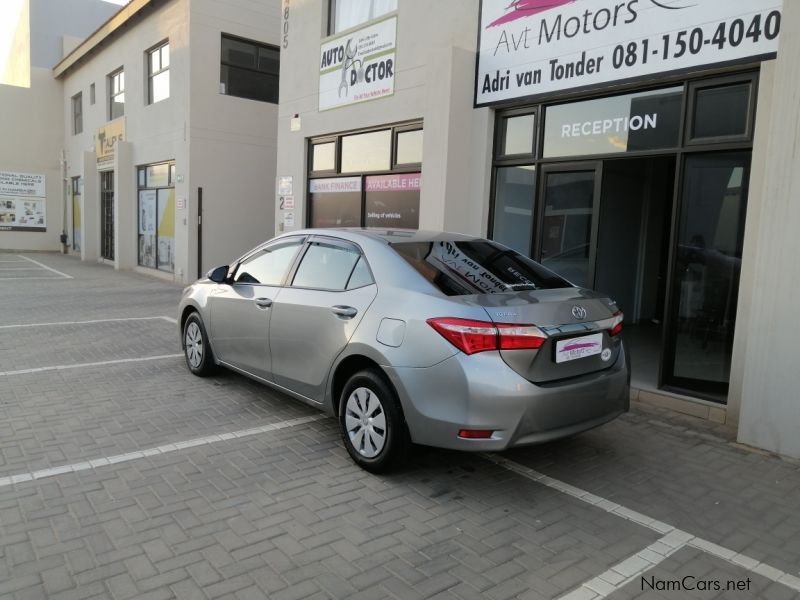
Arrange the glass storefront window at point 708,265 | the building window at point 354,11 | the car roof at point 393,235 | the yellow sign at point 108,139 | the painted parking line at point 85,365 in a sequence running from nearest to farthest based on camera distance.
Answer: the car roof at point 393,235 < the glass storefront window at point 708,265 < the painted parking line at point 85,365 < the building window at point 354,11 < the yellow sign at point 108,139

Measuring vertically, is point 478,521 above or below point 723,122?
below

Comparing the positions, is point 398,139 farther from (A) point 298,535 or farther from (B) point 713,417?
(A) point 298,535

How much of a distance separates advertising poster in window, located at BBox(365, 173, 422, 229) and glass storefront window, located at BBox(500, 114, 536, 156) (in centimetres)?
161

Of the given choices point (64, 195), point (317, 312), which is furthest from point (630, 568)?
point (64, 195)

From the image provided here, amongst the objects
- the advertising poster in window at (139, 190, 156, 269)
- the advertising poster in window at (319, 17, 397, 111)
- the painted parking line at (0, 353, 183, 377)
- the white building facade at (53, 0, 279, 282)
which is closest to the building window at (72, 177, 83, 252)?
the white building facade at (53, 0, 279, 282)

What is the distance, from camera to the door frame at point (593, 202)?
6.75 metres

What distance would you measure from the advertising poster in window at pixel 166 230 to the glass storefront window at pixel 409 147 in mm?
8816

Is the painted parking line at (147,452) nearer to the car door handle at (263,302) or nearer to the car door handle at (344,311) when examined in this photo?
the car door handle at (263,302)

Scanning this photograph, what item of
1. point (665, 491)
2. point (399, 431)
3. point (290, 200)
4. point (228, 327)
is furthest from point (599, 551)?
point (290, 200)

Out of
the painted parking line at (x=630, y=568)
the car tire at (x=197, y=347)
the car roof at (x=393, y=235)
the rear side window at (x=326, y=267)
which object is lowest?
the painted parking line at (x=630, y=568)

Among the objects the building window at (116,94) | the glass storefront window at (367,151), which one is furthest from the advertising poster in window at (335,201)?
the building window at (116,94)

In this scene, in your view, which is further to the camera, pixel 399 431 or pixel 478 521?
pixel 399 431

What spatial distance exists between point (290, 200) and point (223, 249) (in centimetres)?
423

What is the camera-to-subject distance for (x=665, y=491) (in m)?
4.06
